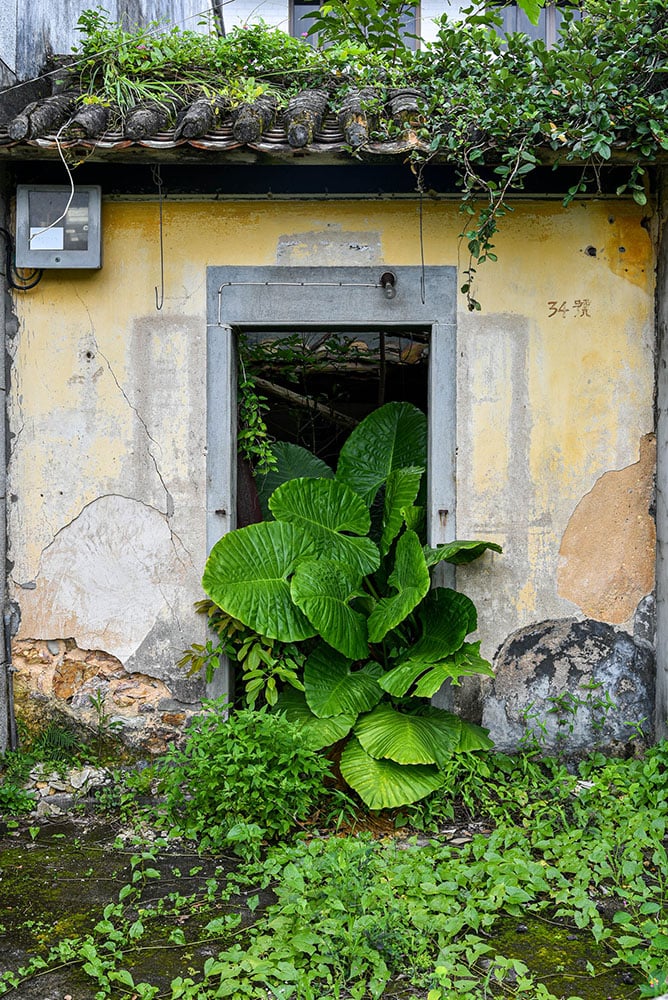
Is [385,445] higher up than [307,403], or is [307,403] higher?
[307,403]

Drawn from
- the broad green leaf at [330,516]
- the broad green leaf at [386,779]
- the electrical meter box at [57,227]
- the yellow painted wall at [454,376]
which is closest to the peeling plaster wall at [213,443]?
the yellow painted wall at [454,376]

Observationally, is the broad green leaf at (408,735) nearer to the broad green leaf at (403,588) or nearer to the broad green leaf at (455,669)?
the broad green leaf at (455,669)

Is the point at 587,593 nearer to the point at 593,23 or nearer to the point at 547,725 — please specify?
the point at 547,725

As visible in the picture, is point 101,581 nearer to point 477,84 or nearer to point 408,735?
point 408,735

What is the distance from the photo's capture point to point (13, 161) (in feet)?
14.1

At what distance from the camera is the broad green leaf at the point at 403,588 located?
3.84 metres

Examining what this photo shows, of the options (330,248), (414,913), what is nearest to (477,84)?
(330,248)

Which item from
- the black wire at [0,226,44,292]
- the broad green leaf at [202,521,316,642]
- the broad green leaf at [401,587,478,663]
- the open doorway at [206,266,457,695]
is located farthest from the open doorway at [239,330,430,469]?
the broad green leaf at [401,587,478,663]

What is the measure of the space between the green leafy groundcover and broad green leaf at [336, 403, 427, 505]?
5.85 feet

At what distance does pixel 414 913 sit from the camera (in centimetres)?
286

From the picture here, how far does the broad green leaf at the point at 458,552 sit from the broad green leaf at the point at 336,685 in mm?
666

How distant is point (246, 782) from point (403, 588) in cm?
118

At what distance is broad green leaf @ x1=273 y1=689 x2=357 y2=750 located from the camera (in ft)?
12.4

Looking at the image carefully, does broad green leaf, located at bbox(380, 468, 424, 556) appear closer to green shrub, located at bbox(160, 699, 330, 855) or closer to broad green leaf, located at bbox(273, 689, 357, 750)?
broad green leaf, located at bbox(273, 689, 357, 750)
